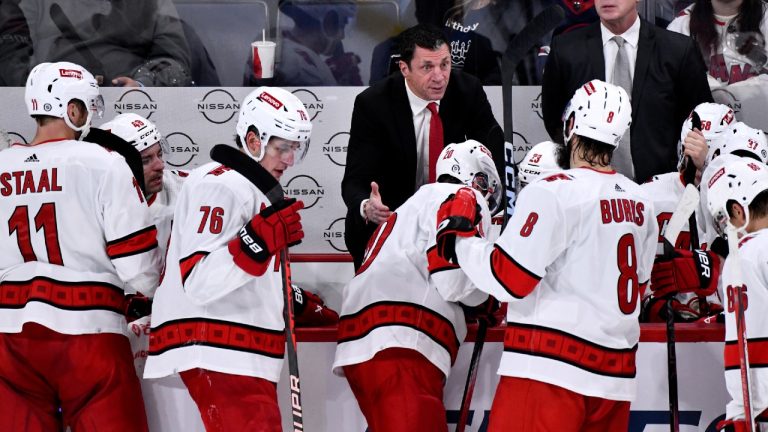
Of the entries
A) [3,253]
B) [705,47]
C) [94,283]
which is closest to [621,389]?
[94,283]

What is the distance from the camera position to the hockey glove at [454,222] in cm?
336

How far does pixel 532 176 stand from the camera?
4.31 metres

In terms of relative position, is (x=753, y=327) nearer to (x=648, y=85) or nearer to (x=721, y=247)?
(x=721, y=247)

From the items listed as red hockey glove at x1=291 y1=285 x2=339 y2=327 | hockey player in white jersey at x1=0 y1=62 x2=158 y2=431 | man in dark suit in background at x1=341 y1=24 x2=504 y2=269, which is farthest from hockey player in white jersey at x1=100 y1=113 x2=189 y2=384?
man in dark suit in background at x1=341 y1=24 x2=504 y2=269

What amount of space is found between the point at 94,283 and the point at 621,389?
158 centimetres

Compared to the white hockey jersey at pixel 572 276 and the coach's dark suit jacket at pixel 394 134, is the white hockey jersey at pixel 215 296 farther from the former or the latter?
the coach's dark suit jacket at pixel 394 134

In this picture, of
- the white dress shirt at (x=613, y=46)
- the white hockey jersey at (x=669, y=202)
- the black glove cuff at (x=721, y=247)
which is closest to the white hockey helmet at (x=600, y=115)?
the black glove cuff at (x=721, y=247)

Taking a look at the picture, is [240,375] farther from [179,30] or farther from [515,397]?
[179,30]

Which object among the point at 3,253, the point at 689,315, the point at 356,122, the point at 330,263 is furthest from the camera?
the point at 330,263

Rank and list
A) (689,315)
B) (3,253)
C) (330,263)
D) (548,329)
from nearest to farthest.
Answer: (548,329) → (3,253) → (689,315) → (330,263)

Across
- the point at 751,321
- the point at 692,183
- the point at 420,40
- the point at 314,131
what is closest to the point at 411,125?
the point at 420,40

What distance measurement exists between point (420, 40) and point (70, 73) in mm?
1350

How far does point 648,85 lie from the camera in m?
4.71

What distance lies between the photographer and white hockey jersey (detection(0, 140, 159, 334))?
3.52 meters
